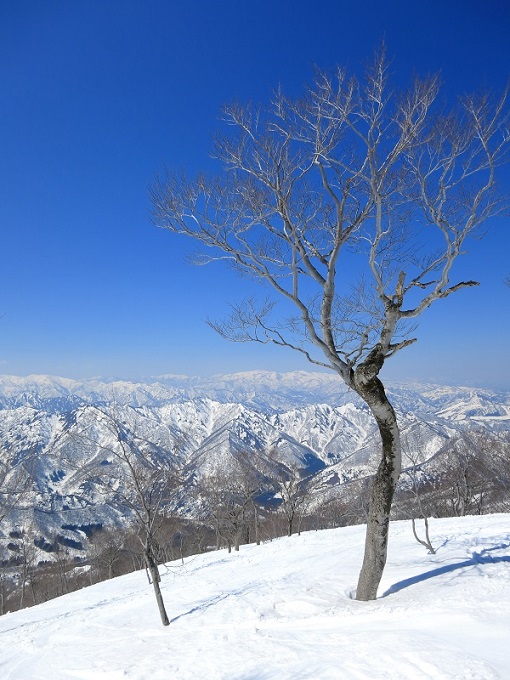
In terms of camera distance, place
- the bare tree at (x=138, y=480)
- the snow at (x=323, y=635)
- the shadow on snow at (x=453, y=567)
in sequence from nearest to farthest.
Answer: the snow at (x=323, y=635) < the shadow on snow at (x=453, y=567) < the bare tree at (x=138, y=480)

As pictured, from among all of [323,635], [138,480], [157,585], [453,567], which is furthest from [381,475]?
[157,585]

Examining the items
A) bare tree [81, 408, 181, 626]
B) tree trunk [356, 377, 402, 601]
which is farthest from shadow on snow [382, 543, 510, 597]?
bare tree [81, 408, 181, 626]

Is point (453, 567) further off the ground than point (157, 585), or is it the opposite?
point (453, 567)

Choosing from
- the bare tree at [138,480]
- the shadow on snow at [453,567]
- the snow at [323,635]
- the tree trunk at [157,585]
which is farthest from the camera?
the bare tree at [138,480]

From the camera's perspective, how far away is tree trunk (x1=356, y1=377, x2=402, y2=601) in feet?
22.6

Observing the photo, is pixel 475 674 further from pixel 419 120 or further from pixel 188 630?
pixel 419 120

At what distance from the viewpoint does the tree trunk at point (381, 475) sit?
6891 millimetres

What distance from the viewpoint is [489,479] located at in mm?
37781

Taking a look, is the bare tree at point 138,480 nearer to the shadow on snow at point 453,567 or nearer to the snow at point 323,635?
the snow at point 323,635

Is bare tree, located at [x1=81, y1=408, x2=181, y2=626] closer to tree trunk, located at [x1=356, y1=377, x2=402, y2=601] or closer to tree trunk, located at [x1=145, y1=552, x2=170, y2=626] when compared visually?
tree trunk, located at [x1=145, y1=552, x2=170, y2=626]

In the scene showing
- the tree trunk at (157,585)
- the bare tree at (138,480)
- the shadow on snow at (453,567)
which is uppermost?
the bare tree at (138,480)

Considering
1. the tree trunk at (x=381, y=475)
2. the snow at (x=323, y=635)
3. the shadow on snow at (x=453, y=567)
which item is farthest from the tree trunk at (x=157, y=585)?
the tree trunk at (x=381, y=475)

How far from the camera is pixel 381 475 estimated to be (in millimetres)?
6969

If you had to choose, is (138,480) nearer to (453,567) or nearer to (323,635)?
(323,635)
